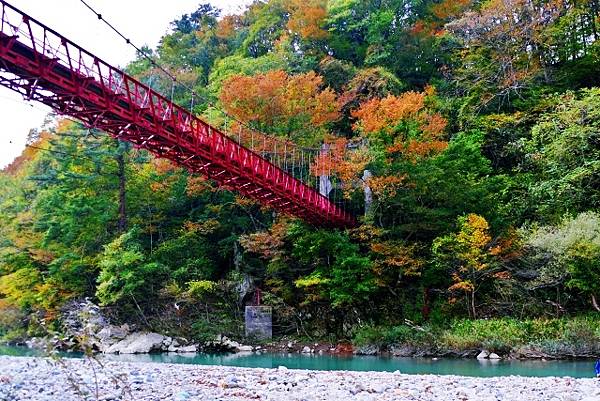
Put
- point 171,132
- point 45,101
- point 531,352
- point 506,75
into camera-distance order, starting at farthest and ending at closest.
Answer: point 506,75
point 531,352
point 171,132
point 45,101

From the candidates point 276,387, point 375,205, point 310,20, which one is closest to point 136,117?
point 276,387

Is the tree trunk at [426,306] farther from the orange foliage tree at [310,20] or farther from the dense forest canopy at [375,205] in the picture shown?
the orange foliage tree at [310,20]

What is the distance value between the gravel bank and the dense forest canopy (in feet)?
22.7

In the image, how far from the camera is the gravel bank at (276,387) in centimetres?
539

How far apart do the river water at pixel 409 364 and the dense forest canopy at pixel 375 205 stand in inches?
86.2

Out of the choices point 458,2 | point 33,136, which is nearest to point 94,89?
point 33,136

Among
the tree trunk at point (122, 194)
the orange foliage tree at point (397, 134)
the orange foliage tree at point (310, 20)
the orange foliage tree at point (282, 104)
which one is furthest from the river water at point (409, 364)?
the orange foliage tree at point (310, 20)

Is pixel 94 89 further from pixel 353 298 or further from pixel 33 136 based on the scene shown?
pixel 33 136

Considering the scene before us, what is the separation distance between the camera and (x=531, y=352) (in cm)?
1230

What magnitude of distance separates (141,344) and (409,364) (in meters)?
8.44

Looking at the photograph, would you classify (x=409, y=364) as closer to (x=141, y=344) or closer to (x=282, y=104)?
(x=141, y=344)

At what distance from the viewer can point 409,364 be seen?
11.7 meters

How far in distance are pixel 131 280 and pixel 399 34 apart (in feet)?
51.1

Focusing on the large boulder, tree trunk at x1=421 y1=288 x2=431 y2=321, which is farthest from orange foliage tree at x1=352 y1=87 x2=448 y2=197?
the large boulder
